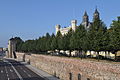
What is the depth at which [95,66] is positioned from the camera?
36312mm

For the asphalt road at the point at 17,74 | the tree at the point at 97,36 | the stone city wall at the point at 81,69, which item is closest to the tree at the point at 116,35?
the tree at the point at 97,36

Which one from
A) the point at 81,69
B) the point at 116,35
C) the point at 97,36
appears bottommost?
the point at 81,69

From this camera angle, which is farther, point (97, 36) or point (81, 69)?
point (97, 36)

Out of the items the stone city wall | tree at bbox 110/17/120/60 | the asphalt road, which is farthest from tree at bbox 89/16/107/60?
the asphalt road

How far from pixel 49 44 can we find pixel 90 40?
1803 inches

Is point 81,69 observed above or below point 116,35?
below

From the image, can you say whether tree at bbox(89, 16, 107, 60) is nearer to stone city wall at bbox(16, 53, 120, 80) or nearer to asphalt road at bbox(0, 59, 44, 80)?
stone city wall at bbox(16, 53, 120, 80)

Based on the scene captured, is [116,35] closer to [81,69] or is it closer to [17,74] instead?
[81,69]

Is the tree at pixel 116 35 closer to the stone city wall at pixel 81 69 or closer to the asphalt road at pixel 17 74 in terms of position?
the stone city wall at pixel 81 69

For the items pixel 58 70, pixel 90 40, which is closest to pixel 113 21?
pixel 90 40

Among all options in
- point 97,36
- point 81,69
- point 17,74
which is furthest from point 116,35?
point 17,74

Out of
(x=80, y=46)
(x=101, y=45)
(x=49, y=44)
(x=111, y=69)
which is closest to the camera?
(x=111, y=69)

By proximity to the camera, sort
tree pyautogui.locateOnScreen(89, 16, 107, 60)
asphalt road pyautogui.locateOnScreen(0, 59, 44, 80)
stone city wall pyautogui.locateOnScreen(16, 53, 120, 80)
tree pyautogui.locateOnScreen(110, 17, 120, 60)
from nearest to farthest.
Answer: stone city wall pyautogui.locateOnScreen(16, 53, 120, 80)
tree pyautogui.locateOnScreen(110, 17, 120, 60)
tree pyautogui.locateOnScreen(89, 16, 107, 60)
asphalt road pyautogui.locateOnScreen(0, 59, 44, 80)

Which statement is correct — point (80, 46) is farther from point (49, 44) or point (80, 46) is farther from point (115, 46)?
point (49, 44)
